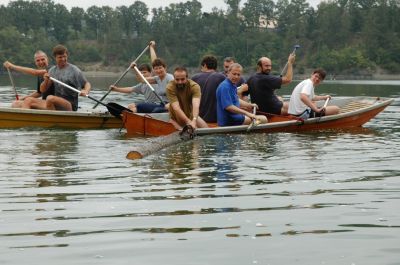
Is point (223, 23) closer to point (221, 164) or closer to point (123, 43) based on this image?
point (123, 43)

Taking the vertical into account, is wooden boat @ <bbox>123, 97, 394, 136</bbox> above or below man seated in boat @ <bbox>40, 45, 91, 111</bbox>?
below

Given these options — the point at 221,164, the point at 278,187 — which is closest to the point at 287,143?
the point at 221,164

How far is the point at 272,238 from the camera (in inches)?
248

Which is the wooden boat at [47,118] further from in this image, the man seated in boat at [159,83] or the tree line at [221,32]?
the tree line at [221,32]

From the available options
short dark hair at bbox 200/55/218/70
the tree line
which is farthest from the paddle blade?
the tree line

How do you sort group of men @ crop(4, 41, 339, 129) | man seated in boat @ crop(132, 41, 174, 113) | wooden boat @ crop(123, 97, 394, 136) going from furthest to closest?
man seated in boat @ crop(132, 41, 174, 113) < wooden boat @ crop(123, 97, 394, 136) < group of men @ crop(4, 41, 339, 129)

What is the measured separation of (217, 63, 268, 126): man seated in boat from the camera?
1401cm

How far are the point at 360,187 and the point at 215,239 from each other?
2728mm

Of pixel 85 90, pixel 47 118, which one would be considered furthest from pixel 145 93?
pixel 47 118

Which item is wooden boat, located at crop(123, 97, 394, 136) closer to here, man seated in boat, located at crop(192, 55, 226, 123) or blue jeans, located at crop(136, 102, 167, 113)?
man seated in boat, located at crop(192, 55, 226, 123)

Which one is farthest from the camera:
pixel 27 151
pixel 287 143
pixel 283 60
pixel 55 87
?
pixel 283 60

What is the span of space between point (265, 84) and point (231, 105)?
1.55 metres

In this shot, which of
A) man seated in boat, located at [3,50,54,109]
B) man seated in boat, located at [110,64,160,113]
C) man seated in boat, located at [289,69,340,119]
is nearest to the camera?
man seated in boat, located at [289,69,340,119]

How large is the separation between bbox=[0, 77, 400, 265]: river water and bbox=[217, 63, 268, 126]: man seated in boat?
1484 millimetres
